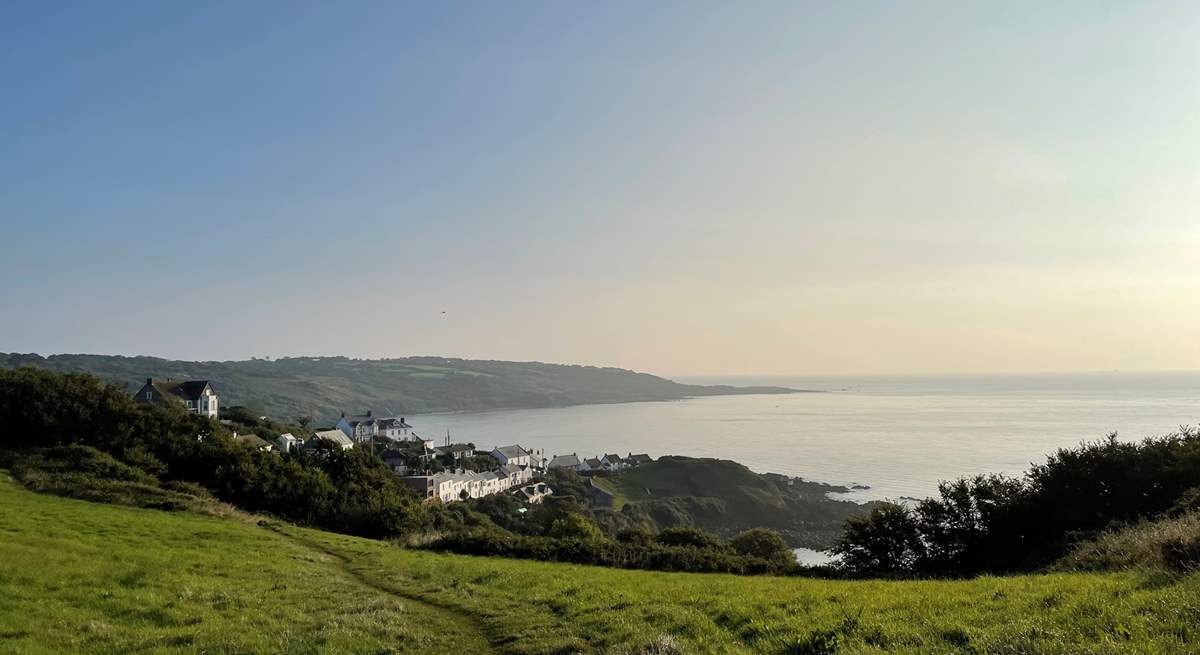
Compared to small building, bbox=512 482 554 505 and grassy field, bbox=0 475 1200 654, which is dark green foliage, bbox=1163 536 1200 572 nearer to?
grassy field, bbox=0 475 1200 654

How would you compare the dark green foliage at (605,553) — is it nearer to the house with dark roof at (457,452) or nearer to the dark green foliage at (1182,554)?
the dark green foliage at (1182,554)

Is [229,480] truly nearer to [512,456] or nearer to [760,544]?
[760,544]

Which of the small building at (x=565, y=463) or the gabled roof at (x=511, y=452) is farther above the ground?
the gabled roof at (x=511, y=452)

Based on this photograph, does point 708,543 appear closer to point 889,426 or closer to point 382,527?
point 382,527

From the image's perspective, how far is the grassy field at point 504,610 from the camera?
7.26 meters

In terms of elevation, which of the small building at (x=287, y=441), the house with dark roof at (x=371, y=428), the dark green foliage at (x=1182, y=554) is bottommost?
the house with dark roof at (x=371, y=428)

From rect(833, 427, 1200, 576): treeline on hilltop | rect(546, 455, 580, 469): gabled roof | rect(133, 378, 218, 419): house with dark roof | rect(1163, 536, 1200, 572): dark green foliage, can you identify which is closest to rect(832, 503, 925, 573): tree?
rect(833, 427, 1200, 576): treeline on hilltop

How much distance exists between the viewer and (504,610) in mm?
12336

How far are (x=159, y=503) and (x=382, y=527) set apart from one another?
30.7ft

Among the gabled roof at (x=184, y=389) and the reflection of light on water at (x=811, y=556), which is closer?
the reflection of light on water at (x=811, y=556)

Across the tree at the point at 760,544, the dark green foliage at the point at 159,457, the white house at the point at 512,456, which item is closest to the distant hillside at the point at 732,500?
the white house at the point at 512,456

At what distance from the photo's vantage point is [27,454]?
104 feet

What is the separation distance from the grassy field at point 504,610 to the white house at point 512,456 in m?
96.5

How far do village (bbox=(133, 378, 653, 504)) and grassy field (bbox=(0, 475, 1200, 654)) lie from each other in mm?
34662
